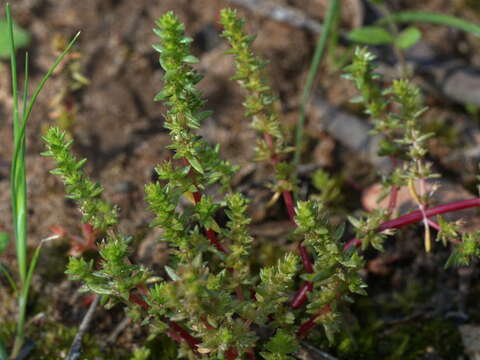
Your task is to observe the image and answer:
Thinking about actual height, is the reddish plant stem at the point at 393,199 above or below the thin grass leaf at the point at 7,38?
below

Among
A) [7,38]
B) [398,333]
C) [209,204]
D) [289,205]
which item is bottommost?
[398,333]

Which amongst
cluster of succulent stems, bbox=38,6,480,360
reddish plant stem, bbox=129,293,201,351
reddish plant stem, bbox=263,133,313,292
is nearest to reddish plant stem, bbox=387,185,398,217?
cluster of succulent stems, bbox=38,6,480,360

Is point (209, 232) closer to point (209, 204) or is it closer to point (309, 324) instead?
point (209, 204)

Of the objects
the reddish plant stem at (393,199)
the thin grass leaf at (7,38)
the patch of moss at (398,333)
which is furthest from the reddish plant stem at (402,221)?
the thin grass leaf at (7,38)

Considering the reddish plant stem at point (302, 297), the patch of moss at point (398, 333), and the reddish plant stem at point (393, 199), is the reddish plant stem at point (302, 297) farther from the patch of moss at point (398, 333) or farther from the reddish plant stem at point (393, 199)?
the reddish plant stem at point (393, 199)

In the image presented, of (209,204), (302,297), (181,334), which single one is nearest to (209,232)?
(209,204)

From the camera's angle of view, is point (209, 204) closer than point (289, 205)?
Yes

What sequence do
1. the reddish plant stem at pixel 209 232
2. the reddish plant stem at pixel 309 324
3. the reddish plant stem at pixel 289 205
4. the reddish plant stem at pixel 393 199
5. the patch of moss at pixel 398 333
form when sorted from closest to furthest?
the reddish plant stem at pixel 209 232 → the reddish plant stem at pixel 309 324 → the reddish plant stem at pixel 289 205 → the reddish plant stem at pixel 393 199 → the patch of moss at pixel 398 333

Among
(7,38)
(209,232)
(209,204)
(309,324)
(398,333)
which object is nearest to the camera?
(209,204)

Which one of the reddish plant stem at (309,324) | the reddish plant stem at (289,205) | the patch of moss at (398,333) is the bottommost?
the patch of moss at (398,333)

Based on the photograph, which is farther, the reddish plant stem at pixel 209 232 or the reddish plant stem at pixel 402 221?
the reddish plant stem at pixel 402 221

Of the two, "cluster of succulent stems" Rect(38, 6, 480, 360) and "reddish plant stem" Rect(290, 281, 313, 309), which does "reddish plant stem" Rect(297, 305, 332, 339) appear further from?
"reddish plant stem" Rect(290, 281, 313, 309)

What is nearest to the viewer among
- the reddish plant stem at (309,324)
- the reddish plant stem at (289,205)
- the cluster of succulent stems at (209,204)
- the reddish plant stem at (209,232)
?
the cluster of succulent stems at (209,204)
